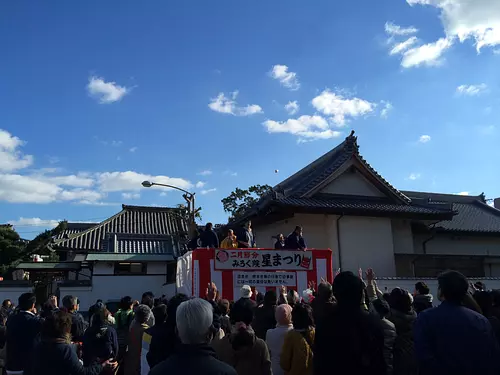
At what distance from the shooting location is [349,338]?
3148 millimetres

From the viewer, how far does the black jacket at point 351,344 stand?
10.2 feet

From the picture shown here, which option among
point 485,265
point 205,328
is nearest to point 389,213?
point 485,265

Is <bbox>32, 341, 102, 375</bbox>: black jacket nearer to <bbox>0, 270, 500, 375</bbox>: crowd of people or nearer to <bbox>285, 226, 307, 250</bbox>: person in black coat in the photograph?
<bbox>0, 270, 500, 375</bbox>: crowd of people

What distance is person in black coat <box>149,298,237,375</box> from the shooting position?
2385mm

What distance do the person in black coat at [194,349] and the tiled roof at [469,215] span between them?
19.3 metres

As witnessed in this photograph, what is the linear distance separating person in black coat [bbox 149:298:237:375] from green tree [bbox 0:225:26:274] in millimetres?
21737

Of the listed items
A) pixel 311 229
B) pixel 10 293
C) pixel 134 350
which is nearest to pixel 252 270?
pixel 311 229

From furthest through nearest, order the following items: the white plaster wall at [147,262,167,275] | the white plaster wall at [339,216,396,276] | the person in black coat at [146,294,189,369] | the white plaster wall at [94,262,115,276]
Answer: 1. the white plaster wall at [147,262,167,275]
2. the white plaster wall at [94,262,115,276]
3. the white plaster wall at [339,216,396,276]
4. the person in black coat at [146,294,189,369]

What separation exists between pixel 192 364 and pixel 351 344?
4.20 ft

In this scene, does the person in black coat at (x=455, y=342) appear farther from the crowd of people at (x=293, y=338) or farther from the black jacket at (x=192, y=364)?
the black jacket at (x=192, y=364)

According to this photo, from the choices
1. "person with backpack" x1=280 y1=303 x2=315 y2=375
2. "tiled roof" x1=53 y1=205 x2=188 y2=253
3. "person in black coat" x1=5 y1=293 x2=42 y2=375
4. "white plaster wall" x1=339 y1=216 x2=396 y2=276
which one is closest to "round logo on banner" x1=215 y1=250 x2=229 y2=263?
"person in black coat" x1=5 y1=293 x2=42 y2=375

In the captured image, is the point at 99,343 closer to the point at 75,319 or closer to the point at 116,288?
the point at 75,319

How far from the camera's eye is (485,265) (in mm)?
19266

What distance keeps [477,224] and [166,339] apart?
2358cm
